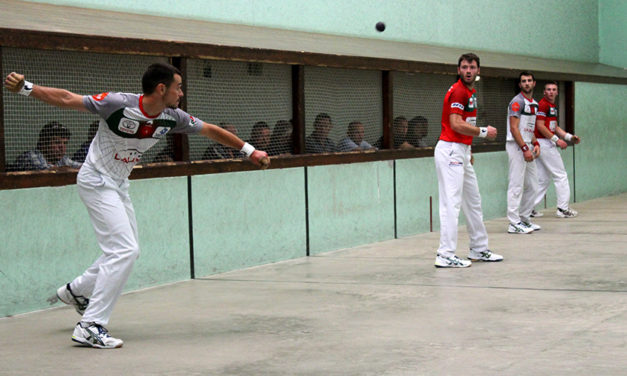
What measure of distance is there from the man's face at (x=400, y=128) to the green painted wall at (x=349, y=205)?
0.44 meters

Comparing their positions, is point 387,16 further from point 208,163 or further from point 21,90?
point 21,90

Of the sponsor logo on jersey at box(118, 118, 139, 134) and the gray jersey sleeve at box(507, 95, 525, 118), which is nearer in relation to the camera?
the sponsor logo on jersey at box(118, 118, 139, 134)

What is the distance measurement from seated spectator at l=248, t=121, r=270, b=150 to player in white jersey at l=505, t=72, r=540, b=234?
3.09 m

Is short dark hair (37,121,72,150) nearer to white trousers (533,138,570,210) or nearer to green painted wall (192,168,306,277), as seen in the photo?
green painted wall (192,168,306,277)

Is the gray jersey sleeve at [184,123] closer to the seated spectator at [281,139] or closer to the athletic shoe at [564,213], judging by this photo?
the seated spectator at [281,139]

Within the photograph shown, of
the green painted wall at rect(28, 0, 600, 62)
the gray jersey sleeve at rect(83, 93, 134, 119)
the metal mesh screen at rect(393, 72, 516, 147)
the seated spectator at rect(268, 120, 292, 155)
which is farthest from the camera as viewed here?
the metal mesh screen at rect(393, 72, 516, 147)

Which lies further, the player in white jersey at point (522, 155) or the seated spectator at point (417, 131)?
the seated spectator at point (417, 131)

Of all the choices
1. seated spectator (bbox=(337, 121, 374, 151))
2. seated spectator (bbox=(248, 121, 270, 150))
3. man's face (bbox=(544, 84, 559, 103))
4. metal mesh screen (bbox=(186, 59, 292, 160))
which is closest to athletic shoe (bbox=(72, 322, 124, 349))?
metal mesh screen (bbox=(186, 59, 292, 160))

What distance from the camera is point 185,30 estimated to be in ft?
29.1

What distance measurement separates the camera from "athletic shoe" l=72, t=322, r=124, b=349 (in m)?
5.53

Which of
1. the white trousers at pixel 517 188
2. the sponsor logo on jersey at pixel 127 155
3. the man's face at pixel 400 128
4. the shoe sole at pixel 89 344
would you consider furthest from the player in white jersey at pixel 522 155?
the shoe sole at pixel 89 344

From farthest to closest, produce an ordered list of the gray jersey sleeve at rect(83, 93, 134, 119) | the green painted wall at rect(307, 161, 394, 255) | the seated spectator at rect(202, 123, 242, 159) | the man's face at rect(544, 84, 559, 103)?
the man's face at rect(544, 84, 559, 103) → the green painted wall at rect(307, 161, 394, 255) → the seated spectator at rect(202, 123, 242, 159) → the gray jersey sleeve at rect(83, 93, 134, 119)

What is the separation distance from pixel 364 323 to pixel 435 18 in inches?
339

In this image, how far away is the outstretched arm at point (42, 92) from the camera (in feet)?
17.0
